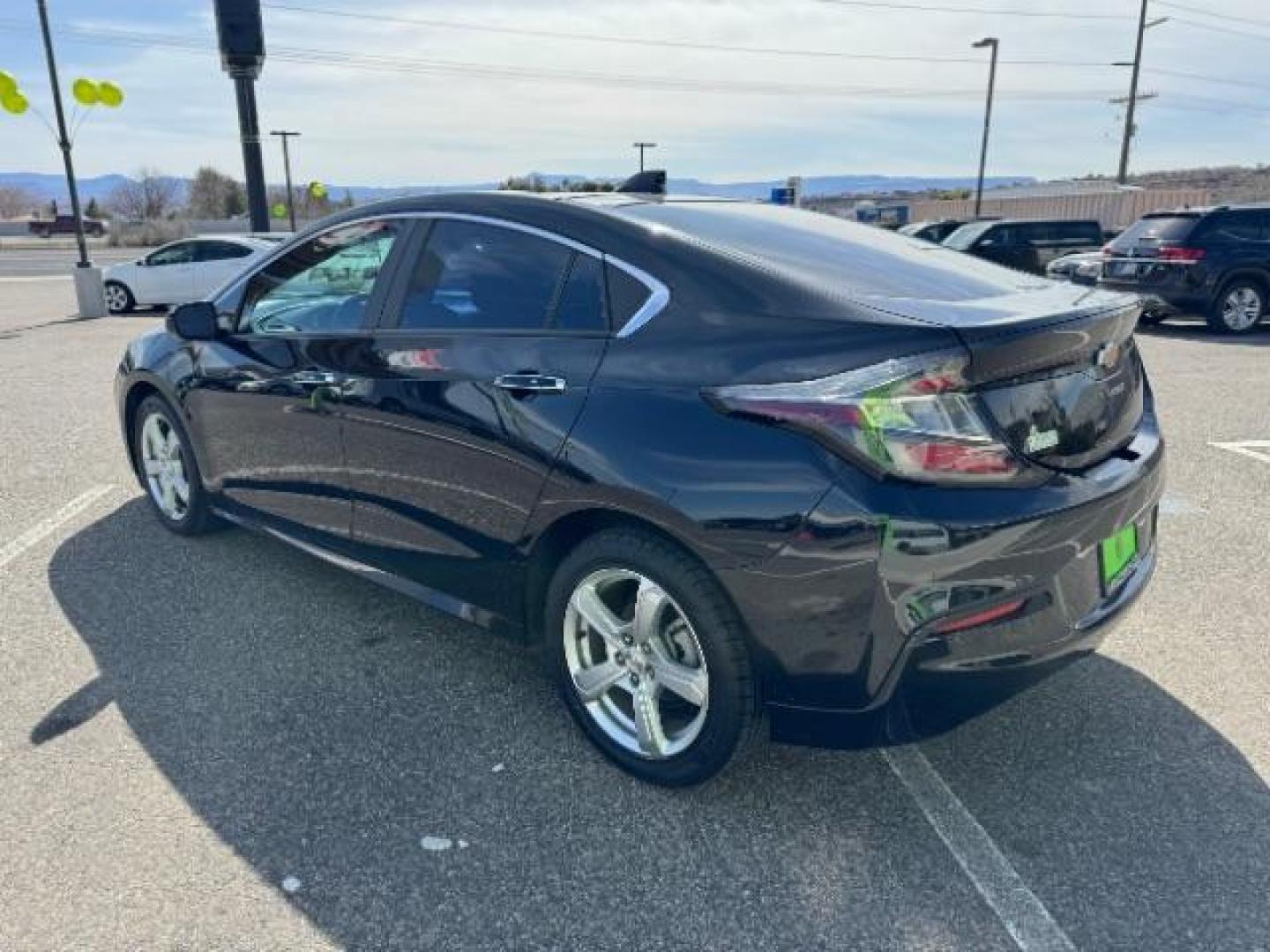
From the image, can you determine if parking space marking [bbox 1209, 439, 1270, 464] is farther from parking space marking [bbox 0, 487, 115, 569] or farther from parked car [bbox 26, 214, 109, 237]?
parked car [bbox 26, 214, 109, 237]

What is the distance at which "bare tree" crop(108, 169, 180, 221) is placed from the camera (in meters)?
75.4

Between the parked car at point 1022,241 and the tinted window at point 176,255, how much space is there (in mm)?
13494

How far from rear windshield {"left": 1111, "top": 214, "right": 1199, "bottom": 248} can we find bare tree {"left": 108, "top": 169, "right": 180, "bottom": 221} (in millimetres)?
73191

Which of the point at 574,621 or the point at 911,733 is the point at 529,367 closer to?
the point at 574,621

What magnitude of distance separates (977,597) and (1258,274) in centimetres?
1295

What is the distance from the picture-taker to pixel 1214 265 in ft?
41.1

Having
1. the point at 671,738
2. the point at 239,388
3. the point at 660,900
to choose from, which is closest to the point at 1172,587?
the point at 671,738

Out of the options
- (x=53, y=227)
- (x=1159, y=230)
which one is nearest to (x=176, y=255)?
(x=1159, y=230)

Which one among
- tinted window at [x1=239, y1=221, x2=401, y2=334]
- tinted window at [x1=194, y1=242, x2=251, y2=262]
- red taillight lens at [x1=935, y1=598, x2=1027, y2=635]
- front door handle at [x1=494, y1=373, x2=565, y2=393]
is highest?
tinted window at [x1=239, y1=221, x2=401, y2=334]

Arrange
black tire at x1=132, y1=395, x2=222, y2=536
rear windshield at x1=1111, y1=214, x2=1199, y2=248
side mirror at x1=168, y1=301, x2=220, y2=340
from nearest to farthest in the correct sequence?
1. side mirror at x1=168, y1=301, x2=220, y2=340
2. black tire at x1=132, y1=395, x2=222, y2=536
3. rear windshield at x1=1111, y1=214, x2=1199, y2=248

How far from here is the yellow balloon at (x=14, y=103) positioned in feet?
46.5

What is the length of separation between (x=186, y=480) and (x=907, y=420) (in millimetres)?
3706

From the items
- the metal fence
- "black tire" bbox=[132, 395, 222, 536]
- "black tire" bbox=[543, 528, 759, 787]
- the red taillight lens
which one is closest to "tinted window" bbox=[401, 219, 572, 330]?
"black tire" bbox=[543, 528, 759, 787]

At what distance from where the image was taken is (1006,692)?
2.47 m
